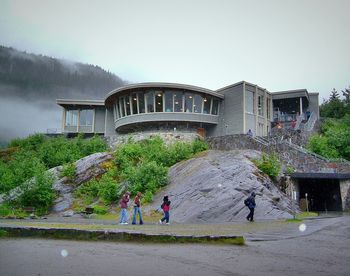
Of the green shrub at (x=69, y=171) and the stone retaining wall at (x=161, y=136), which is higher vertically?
the stone retaining wall at (x=161, y=136)

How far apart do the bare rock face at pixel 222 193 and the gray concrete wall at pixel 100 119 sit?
28647 millimetres

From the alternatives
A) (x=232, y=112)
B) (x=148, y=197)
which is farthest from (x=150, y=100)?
(x=148, y=197)

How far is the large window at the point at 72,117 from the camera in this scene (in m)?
52.3

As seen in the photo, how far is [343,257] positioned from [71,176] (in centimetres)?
2627

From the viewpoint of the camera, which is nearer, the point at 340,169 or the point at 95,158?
the point at 340,169

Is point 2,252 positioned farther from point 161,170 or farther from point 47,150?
point 47,150

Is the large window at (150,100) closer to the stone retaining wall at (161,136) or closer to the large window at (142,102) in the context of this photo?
the large window at (142,102)

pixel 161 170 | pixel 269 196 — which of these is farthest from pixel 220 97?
pixel 269 196

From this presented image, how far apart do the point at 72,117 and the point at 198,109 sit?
21.3 m

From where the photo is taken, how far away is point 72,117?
5238 cm

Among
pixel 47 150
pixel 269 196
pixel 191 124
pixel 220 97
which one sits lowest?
pixel 269 196

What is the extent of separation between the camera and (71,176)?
99.2ft

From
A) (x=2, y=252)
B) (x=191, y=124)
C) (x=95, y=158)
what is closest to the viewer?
(x=2, y=252)

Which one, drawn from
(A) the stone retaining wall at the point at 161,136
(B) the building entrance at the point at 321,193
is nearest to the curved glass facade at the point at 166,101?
(A) the stone retaining wall at the point at 161,136
